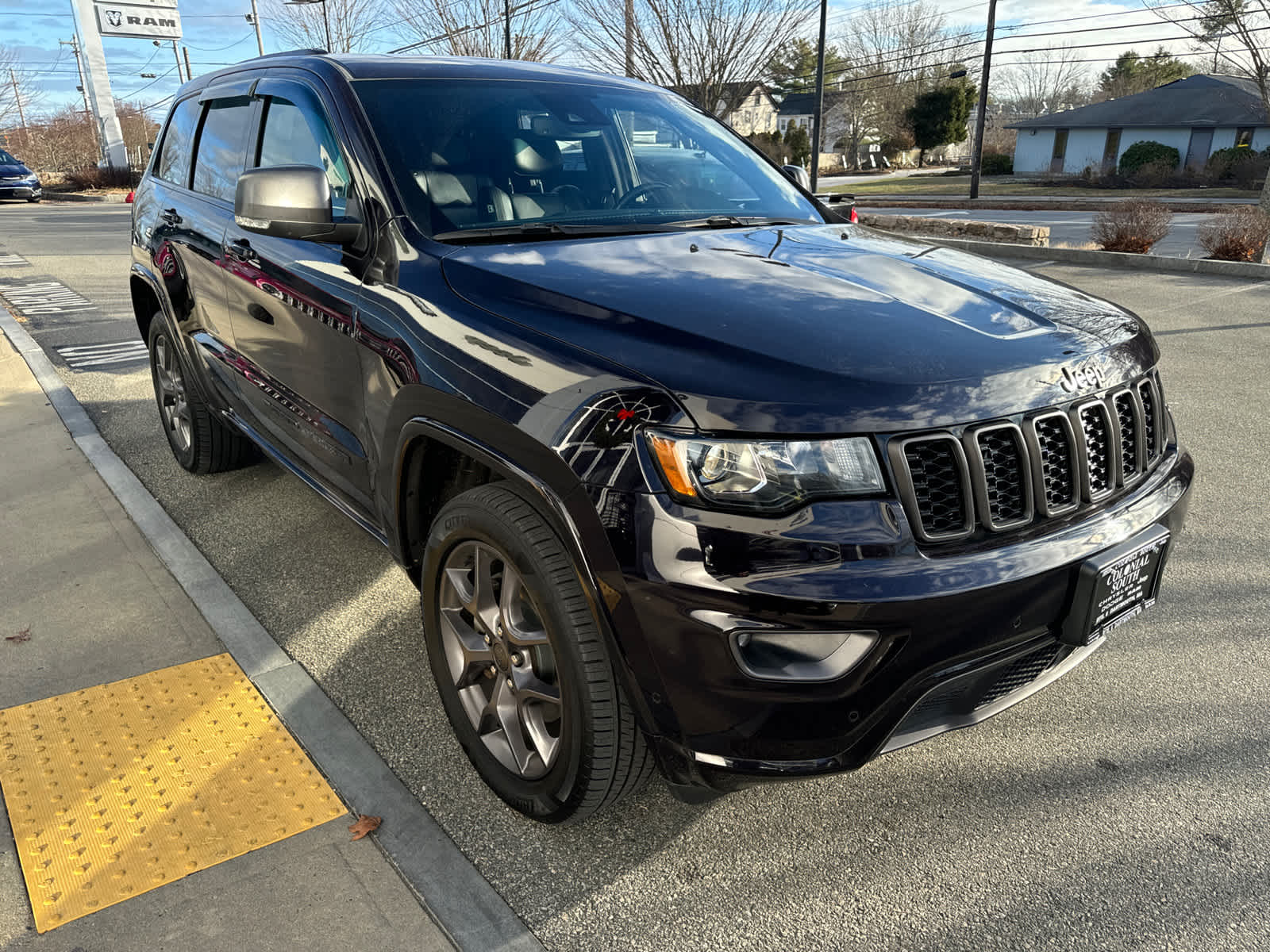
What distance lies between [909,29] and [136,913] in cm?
6805

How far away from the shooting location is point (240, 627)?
3.25 m

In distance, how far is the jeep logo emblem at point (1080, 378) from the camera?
6.63 ft

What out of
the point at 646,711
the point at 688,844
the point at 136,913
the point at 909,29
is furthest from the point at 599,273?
the point at 909,29

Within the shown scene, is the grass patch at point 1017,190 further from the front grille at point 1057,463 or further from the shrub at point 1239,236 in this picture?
the front grille at point 1057,463

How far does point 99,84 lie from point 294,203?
41022 millimetres

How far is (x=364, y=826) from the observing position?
228cm

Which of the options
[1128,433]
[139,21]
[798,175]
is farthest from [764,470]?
[139,21]

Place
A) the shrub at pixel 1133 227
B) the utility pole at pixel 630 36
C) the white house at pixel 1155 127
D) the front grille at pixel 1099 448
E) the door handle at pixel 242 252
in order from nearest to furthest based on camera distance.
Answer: the front grille at pixel 1099 448 → the door handle at pixel 242 252 → the shrub at pixel 1133 227 → the utility pole at pixel 630 36 → the white house at pixel 1155 127

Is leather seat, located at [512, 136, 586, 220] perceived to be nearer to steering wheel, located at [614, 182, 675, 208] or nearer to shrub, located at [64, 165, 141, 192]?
steering wheel, located at [614, 182, 675, 208]

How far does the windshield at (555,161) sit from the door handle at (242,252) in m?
0.80

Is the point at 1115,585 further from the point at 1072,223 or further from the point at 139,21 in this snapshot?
the point at 139,21

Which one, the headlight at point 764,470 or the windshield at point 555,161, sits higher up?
the windshield at point 555,161

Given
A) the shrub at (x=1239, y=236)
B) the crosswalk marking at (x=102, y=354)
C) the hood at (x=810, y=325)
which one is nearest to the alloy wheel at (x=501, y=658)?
the hood at (x=810, y=325)

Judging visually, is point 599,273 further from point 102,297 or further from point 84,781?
point 102,297
